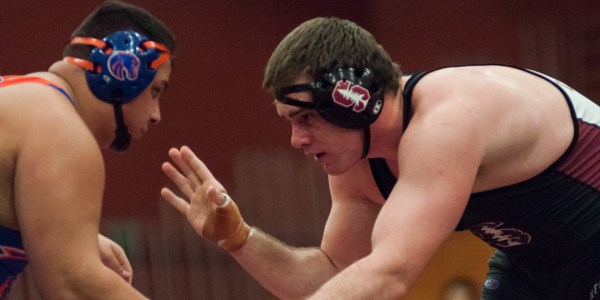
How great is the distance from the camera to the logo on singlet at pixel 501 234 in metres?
3.94

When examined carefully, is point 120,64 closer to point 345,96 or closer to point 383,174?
point 345,96

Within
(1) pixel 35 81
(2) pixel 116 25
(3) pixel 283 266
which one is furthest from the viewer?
(3) pixel 283 266

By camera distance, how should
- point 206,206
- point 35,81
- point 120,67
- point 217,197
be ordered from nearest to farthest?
1. point 35,81
2. point 120,67
3. point 217,197
4. point 206,206

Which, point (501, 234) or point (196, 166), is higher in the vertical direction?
point (196, 166)

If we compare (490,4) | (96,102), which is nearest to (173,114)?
(490,4)

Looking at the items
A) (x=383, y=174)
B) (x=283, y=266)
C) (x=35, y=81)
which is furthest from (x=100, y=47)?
(x=283, y=266)

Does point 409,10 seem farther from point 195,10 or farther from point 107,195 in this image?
point 107,195

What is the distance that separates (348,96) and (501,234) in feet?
2.45

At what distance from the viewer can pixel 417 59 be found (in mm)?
10398

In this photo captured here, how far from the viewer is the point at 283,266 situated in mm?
4410

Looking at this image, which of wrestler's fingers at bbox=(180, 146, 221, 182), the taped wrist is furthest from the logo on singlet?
wrestler's fingers at bbox=(180, 146, 221, 182)

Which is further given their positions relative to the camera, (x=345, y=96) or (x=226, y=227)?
(x=226, y=227)

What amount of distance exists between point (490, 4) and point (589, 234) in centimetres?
654

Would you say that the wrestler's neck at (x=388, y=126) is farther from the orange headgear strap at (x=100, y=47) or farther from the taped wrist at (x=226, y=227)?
the orange headgear strap at (x=100, y=47)
